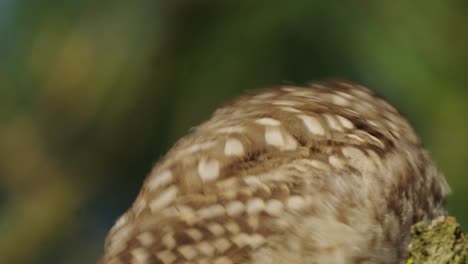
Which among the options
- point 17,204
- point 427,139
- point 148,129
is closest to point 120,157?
point 148,129

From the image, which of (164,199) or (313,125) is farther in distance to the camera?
(313,125)

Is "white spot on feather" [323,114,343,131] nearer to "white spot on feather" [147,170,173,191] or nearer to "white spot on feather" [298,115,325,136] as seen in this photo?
"white spot on feather" [298,115,325,136]

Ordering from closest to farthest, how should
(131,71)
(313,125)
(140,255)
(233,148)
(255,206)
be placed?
(140,255) < (255,206) < (233,148) < (313,125) < (131,71)

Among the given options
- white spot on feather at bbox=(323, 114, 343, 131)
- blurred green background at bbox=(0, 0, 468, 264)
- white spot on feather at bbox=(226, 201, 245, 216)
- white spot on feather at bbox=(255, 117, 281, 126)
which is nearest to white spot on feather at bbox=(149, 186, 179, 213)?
white spot on feather at bbox=(226, 201, 245, 216)

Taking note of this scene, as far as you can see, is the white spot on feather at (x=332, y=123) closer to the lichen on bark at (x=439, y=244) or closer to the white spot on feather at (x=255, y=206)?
the white spot on feather at (x=255, y=206)

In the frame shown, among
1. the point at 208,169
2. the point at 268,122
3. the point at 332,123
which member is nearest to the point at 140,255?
the point at 208,169

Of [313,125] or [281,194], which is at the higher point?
[313,125]

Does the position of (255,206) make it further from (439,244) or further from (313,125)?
(439,244)

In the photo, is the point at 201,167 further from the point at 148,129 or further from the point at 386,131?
the point at 148,129
